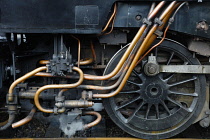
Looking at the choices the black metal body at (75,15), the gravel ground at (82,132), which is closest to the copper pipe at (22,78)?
the black metal body at (75,15)

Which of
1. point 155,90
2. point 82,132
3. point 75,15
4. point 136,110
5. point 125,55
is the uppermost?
point 75,15

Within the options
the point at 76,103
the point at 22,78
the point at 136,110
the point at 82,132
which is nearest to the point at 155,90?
the point at 136,110

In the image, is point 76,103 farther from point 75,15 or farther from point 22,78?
point 75,15

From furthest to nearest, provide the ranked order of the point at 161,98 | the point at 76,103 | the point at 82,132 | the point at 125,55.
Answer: the point at 82,132, the point at 161,98, the point at 76,103, the point at 125,55

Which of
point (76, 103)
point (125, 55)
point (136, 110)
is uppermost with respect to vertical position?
point (125, 55)

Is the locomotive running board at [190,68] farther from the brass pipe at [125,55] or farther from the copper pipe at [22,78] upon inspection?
the copper pipe at [22,78]

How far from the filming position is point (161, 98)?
124 inches

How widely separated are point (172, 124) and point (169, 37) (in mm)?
1096

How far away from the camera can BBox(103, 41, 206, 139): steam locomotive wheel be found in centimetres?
310

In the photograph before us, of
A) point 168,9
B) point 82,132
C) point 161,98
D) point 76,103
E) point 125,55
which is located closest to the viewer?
point 168,9

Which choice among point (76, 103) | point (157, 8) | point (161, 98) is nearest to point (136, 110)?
point (161, 98)

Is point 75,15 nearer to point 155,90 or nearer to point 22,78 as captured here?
point 22,78

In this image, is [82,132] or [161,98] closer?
[161,98]

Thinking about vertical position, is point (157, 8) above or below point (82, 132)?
above
